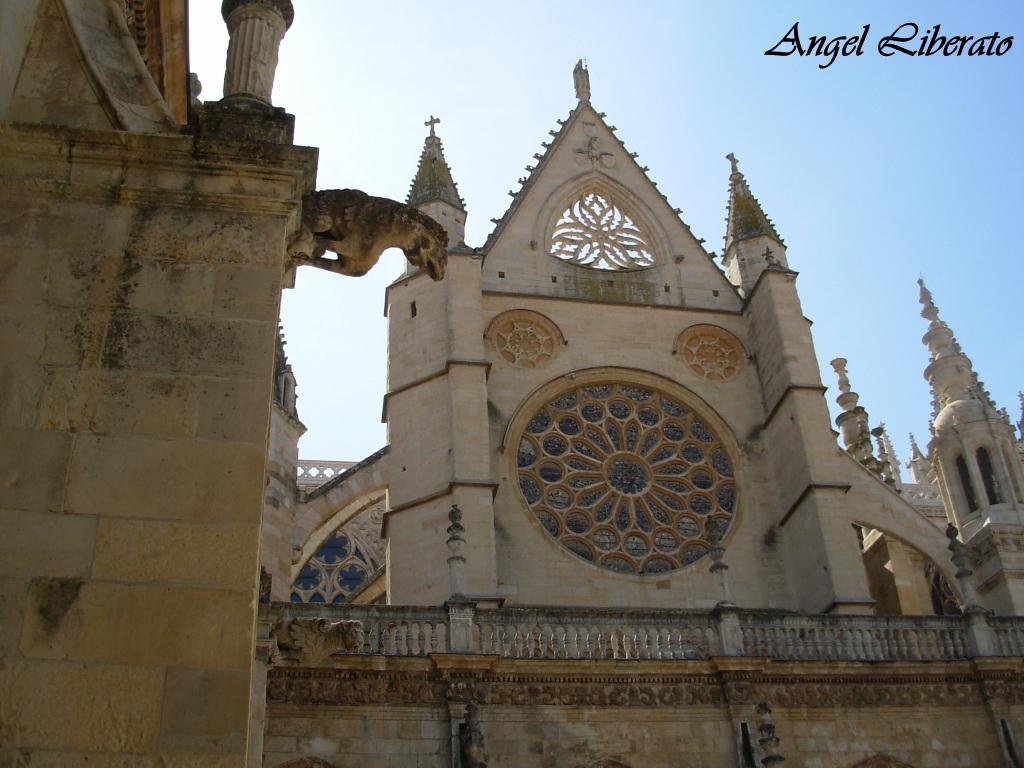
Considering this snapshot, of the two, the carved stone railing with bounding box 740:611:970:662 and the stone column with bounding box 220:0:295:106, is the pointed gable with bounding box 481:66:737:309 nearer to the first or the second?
the carved stone railing with bounding box 740:611:970:662

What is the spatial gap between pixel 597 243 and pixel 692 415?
3560 millimetres

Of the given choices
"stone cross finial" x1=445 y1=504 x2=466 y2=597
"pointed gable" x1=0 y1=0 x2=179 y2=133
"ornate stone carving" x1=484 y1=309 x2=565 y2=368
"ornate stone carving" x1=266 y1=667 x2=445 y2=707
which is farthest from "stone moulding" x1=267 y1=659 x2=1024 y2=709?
"pointed gable" x1=0 y1=0 x2=179 y2=133

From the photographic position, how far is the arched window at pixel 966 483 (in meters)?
17.0

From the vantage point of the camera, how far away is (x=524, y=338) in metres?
17.8

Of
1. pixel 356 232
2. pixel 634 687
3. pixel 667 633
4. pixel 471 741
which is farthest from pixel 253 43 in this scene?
pixel 667 633

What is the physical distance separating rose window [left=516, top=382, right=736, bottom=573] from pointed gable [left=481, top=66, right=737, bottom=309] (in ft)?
6.64

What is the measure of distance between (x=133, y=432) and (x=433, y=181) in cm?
1497

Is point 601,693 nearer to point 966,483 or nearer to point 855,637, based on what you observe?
point 855,637

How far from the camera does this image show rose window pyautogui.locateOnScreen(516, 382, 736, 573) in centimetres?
1623

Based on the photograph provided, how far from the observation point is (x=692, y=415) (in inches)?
701

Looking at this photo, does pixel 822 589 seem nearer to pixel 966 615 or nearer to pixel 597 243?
pixel 966 615

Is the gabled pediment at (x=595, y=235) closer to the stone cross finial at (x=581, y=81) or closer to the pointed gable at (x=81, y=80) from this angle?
the stone cross finial at (x=581, y=81)

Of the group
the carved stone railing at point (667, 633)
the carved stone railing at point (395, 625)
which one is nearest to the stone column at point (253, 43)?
the carved stone railing at point (667, 633)

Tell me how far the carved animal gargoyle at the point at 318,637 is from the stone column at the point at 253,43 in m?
2.33
